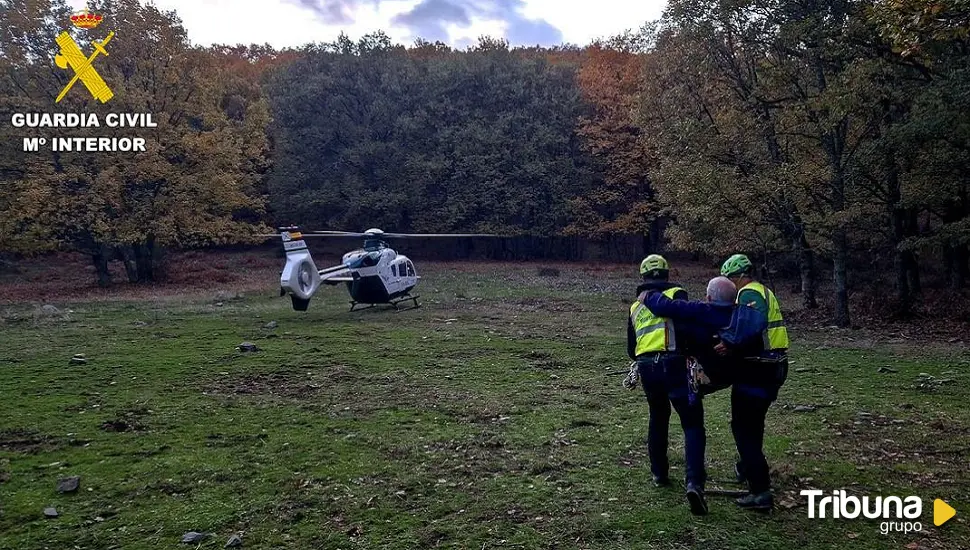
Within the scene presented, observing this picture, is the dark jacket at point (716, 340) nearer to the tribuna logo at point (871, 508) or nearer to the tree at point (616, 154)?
the tribuna logo at point (871, 508)

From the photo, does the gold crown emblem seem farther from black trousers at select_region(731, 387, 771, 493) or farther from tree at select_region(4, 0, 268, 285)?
black trousers at select_region(731, 387, 771, 493)

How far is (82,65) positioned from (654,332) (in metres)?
29.8

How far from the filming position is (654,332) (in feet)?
19.2

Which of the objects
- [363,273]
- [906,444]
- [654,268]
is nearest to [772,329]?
[654,268]

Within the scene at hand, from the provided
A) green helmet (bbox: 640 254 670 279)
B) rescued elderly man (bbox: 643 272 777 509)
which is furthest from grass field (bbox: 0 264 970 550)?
green helmet (bbox: 640 254 670 279)

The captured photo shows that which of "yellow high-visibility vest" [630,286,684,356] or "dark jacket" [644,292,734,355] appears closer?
"dark jacket" [644,292,734,355]

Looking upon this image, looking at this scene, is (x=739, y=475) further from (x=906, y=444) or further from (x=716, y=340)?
(x=906, y=444)

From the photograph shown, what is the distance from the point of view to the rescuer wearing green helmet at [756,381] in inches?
216

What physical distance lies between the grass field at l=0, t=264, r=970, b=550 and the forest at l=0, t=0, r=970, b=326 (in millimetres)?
4892

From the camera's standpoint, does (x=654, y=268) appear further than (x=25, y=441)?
No

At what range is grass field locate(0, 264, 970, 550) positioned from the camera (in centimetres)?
549

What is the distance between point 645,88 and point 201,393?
21314 mm

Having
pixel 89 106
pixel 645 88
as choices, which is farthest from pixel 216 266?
pixel 645 88

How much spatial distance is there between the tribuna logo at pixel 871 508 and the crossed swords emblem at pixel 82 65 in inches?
1173
